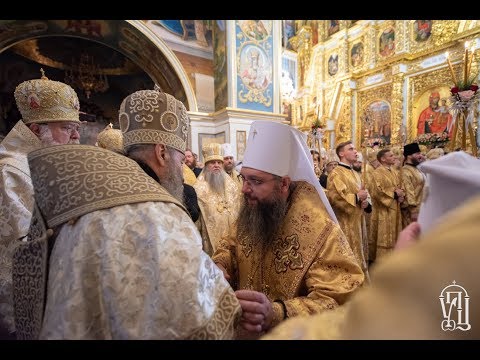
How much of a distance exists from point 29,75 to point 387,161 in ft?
51.1

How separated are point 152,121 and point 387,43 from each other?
49.1ft

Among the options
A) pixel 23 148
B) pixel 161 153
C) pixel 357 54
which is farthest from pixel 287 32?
pixel 161 153

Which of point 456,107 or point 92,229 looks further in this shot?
point 456,107

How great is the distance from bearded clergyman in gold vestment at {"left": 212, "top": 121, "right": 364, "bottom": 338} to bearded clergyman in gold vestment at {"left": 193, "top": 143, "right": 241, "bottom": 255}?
6.69 ft

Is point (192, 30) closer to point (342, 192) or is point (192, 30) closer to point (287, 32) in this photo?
point (342, 192)

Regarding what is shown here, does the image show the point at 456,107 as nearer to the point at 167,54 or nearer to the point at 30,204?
the point at 30,204

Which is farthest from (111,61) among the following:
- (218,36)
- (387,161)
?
(387,161)

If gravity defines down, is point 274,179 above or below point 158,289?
above

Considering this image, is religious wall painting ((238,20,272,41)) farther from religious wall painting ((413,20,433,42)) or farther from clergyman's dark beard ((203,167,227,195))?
religious wall painting ((413,20,433,42))

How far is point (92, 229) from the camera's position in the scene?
0.90m

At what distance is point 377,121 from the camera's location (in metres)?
13.7

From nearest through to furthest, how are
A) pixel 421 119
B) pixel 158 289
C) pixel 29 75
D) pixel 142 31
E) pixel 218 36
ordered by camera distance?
pixel 158 289 → pixel 218 36 → pixel 142 31 → pixel 421 119 → pixel 29 75

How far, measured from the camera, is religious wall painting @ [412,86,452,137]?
1141 centimetres

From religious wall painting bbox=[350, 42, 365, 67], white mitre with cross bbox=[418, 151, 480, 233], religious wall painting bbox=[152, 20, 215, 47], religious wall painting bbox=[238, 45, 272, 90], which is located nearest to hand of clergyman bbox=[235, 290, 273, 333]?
white mitre with cross bbox=[418, 151, 480, 233]
